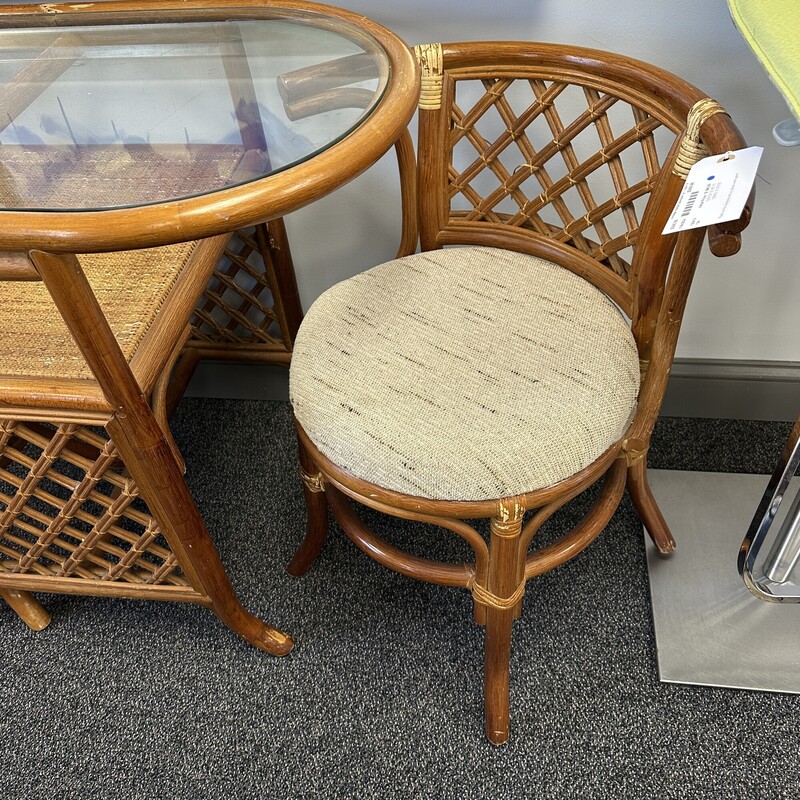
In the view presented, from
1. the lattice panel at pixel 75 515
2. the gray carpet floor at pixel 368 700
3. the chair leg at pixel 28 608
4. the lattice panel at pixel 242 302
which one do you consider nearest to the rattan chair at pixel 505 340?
the gray carpet floor at pixel 368 700

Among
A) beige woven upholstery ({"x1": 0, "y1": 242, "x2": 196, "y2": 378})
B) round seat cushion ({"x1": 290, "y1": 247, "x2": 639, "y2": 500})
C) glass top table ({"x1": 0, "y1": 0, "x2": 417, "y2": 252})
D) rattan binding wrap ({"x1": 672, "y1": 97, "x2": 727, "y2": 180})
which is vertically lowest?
round seat cushion ({"x1": 290, "y1": 247, "x2": 639, "y2": 500})

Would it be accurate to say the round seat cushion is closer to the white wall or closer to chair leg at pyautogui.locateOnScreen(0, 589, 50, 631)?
the white wall

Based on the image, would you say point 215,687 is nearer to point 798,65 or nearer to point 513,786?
point 513,786

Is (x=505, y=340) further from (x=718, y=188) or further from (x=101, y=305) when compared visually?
(x=101, y=305)

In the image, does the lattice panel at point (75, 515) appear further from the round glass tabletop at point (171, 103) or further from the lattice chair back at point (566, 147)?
the lattice chair back at point (566, 147)

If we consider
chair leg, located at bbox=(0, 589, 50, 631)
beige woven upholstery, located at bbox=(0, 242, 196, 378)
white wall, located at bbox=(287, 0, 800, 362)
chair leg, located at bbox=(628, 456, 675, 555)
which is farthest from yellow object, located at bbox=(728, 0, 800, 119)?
chair leg, located at bbox=(0, 589, 50, 631)

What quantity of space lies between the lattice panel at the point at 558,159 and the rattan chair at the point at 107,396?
388 millimetres

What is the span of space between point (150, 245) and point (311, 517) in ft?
1.93

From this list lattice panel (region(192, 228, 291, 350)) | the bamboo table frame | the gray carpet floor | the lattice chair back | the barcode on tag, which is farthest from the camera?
lattice panel (region(192, 228, 291, 350))

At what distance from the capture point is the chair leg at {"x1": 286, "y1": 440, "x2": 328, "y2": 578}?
0.95 meters

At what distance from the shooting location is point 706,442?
131cm

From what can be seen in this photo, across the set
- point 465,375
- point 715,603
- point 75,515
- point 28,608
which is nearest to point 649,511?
point 715,603

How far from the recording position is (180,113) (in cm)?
74

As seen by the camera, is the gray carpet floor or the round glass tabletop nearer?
the round glass tabletop
